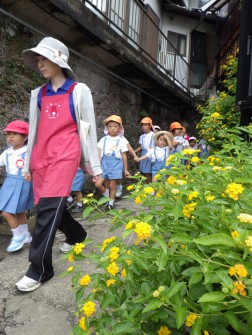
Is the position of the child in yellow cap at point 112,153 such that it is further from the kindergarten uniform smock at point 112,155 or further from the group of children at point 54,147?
the group of children at point 54,147

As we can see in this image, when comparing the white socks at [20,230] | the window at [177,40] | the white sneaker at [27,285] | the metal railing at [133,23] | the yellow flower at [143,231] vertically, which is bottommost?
the white sneaker at [27,285]

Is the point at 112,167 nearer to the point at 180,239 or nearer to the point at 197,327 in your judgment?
the point at 180,239

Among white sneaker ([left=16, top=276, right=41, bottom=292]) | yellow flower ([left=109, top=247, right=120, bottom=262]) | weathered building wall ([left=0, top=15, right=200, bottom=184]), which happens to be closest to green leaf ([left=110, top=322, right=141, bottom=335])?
yellow flower ([left=109, top=247, right=120, bottom=262])

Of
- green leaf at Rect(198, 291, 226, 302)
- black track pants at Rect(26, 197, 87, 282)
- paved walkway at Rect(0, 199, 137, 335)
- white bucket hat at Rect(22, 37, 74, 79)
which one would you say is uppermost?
white bucket hat at Rect(22, 37, 74, 79)

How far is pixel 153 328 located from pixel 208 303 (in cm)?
29

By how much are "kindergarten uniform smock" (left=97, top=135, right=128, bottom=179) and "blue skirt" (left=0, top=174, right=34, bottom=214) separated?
1951 mm

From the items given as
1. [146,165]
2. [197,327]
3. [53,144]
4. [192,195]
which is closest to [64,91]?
[53,144]

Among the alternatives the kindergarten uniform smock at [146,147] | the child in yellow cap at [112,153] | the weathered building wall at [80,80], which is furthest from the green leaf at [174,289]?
the kindergarten uniform smock at [146,147]

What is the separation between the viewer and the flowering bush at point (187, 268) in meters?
0.91

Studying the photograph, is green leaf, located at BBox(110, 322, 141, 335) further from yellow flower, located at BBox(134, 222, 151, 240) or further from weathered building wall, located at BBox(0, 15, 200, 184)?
weathered building wall, located at BBox(0, 15, 200, 184)

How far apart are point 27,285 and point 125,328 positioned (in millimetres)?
1410

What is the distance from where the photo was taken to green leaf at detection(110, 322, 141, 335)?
1.05 m

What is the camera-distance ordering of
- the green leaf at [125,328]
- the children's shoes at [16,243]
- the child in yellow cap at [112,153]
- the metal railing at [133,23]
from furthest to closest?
the metal railing at [133,23] → the child in yellow cap at [112,153] → the children's shoes at [16,243] → the green leaf at [125,328]

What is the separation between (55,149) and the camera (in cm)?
240
